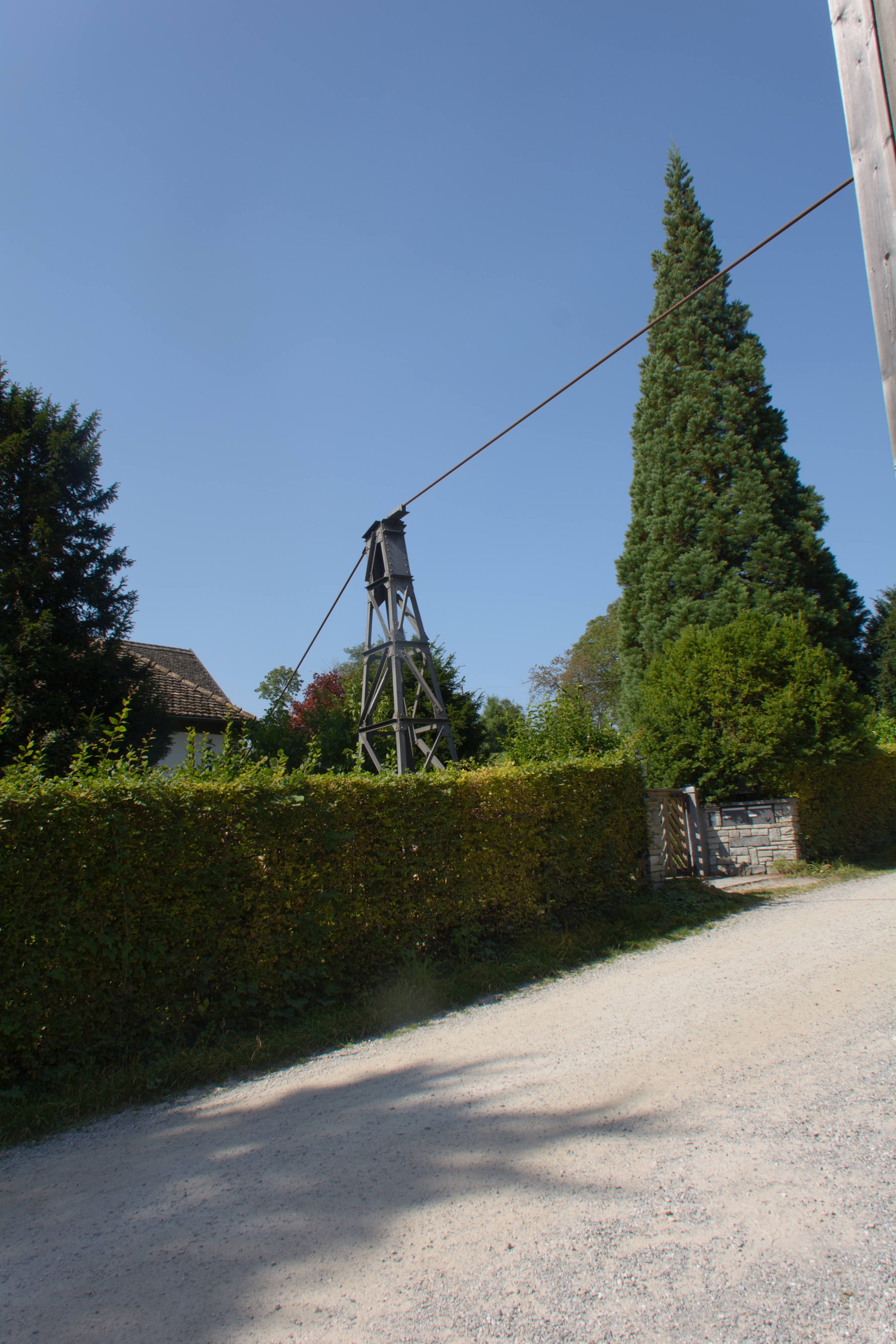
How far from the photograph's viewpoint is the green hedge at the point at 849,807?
535 inches

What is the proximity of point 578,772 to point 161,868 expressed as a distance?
505 centimetres

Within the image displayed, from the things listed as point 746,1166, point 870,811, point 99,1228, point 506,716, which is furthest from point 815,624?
point 99,1228

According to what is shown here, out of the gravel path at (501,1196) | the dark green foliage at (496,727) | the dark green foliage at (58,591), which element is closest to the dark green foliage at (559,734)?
the dark green foliage at (496,727)

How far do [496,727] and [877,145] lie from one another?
1265 inches

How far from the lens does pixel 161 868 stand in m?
5.65

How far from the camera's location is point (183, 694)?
2400cm

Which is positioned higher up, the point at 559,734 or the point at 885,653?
the point at 885,653

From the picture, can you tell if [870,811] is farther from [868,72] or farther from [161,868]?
[868,72]

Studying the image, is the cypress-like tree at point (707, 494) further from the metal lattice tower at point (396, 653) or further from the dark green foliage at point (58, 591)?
the dark green foliage at point (58, 591)

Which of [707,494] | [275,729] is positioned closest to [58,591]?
[275,729]

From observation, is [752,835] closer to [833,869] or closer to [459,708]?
[833,869]

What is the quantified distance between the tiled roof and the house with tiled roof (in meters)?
0.02

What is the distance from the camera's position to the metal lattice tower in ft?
43.3

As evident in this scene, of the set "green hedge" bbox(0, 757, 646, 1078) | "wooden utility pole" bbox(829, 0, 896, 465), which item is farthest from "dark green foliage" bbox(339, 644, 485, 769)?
"wooden utility pole" bbox(829, 0, 896, 465)
